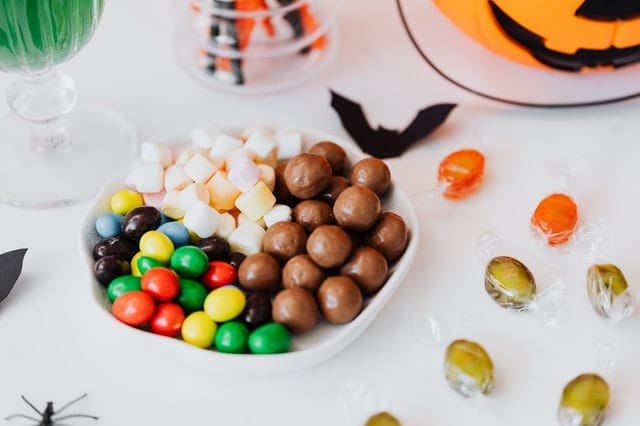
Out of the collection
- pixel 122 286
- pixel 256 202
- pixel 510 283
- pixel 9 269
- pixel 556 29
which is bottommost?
pixel 9 269

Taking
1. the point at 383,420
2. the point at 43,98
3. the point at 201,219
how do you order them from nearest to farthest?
the point at 383,420 → the point at 201,219 → the point at 43,98

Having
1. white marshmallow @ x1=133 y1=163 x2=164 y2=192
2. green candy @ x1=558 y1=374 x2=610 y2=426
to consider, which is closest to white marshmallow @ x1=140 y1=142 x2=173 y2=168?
white marshmallow @ x1=133 y1=163 x2=164 y2=192

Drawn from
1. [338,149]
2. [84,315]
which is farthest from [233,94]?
[84,315]

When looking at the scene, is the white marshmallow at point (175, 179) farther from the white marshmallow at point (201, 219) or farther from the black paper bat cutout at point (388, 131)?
the black paper bat cutout at point (388, 131)

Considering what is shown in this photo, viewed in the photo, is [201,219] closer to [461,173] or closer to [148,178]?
[148,178]

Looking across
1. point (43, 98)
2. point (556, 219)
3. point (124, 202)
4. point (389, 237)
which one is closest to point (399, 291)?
point (389, 237)

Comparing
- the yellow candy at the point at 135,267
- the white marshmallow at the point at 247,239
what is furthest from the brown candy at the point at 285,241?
the yellow candy at the point at 135,267
